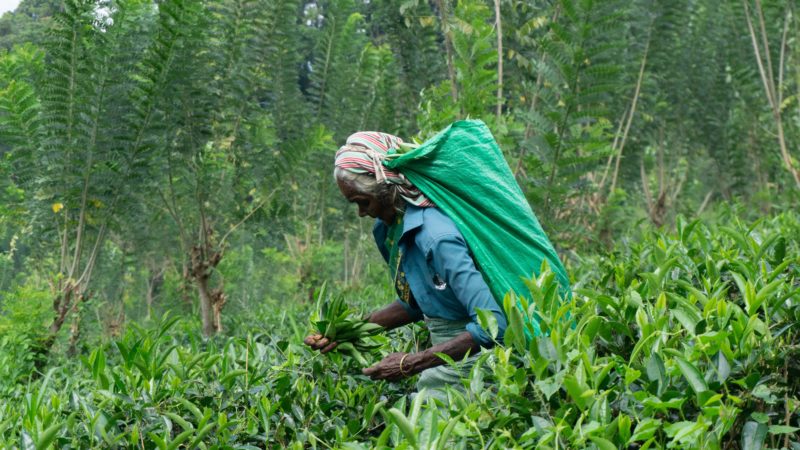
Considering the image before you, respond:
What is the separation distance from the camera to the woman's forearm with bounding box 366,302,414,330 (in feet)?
10.1

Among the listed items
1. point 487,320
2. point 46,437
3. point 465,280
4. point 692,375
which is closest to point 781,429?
point 692,375

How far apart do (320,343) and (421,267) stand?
17.3 inches

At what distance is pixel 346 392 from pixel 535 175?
4314 mm

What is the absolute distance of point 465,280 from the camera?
250 cm

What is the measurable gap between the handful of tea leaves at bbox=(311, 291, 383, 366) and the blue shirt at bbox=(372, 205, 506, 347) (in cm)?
22

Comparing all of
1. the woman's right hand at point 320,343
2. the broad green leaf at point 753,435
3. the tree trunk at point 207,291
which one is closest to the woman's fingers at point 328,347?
the woman's right hand at point 320,343

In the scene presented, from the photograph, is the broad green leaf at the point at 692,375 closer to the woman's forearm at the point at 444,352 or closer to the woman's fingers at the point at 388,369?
the woman's forearm at the point at 444,352

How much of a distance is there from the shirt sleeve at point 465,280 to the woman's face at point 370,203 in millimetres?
319

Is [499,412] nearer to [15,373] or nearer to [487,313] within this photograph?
[487,313]

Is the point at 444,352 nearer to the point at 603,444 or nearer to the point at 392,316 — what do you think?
the point at 392,316

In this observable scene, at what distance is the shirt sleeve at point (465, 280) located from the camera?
245cm

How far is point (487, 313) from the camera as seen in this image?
2.28 metres

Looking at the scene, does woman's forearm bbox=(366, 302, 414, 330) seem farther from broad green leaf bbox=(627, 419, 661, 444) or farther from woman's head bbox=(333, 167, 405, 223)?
broad green leaf bbox=(627, 419, 661, 444)

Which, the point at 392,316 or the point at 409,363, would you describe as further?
the point at 392,316
